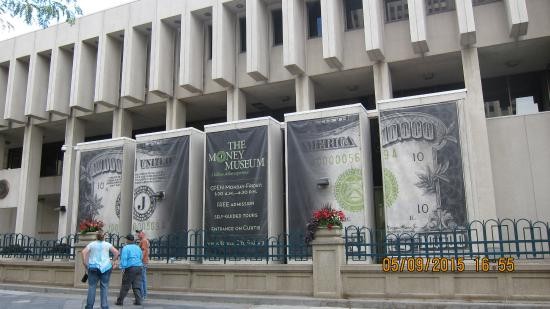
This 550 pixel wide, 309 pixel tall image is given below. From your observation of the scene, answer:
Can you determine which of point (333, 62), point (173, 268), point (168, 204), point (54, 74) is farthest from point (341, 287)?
point (54, 74)

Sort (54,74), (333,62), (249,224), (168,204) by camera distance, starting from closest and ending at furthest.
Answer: (249,224) < (168,204) < (333,62) < (54,74)

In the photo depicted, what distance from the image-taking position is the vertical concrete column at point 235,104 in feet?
75.1

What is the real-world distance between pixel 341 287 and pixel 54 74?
72.3ft

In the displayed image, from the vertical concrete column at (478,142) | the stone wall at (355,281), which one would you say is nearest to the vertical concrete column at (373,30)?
the vertical concrete column at (478,142)

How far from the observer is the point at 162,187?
19.5 m

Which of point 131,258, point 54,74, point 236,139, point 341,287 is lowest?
point 341,287

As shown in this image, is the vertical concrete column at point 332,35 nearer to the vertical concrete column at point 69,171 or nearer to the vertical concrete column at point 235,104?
the vertical concrete column at point 235,104

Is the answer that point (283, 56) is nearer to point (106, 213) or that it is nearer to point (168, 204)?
point (168, 204)

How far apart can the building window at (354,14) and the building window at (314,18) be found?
1390mm

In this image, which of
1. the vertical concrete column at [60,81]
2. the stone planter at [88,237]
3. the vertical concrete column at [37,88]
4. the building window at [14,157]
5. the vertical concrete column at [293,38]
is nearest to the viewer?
the stone planter at [88,237]

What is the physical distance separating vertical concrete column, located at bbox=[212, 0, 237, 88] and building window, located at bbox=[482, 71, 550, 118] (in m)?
12.0

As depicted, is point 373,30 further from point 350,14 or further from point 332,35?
point 350,14

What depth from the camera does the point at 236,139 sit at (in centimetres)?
1842

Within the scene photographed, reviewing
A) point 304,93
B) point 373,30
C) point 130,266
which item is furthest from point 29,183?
point 373,30
